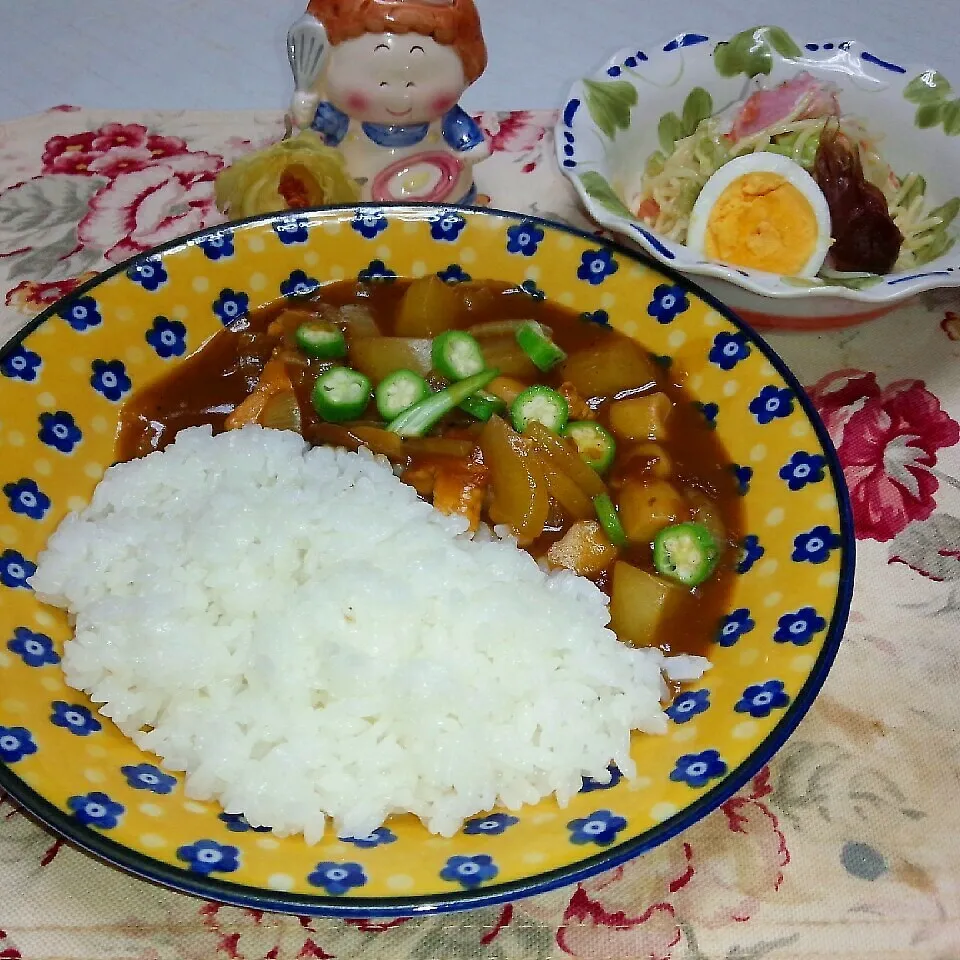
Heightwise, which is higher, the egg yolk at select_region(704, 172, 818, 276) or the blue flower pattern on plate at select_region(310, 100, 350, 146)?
the blue flower pattern on plate at select_region(310, 100, 350, 146)

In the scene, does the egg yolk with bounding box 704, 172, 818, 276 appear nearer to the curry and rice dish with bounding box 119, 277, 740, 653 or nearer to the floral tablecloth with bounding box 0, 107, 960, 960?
the floral tablecloth with bounding box 0, 107, 960, 960

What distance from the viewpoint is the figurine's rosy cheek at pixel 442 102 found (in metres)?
2.58

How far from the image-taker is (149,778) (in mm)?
1745

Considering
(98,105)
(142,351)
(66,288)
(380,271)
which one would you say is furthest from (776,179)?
(98,105)

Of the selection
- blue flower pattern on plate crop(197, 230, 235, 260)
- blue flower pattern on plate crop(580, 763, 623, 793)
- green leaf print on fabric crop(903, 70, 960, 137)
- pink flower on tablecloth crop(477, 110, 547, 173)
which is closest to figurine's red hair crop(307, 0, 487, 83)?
blue flower pattern on plate crop(197, 230, 235, 260)

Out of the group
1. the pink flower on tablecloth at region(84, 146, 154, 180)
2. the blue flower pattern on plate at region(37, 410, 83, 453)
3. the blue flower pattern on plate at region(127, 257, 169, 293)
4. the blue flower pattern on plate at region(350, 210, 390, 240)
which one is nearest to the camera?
the blue flower pattern on plate at region(37, 410, 83, 453)

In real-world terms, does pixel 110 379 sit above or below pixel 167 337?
below

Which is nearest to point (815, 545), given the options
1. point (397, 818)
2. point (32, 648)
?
point (397, 818)

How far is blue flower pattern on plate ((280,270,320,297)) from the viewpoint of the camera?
8.91 ft

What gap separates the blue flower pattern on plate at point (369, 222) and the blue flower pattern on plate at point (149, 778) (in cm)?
163

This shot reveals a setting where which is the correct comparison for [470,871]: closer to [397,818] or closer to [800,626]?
[397,818]

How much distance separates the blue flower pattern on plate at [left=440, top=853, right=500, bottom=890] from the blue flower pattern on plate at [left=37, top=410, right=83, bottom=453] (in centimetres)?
142

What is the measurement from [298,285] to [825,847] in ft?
6.69

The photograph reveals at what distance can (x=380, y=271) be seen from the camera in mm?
2770
